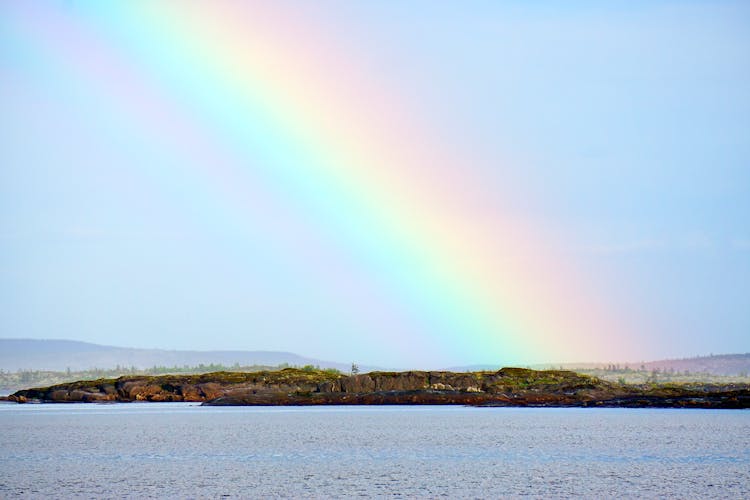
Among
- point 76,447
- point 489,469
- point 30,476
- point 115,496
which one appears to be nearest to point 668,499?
point 489,469

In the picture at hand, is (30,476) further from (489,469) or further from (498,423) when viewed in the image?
(498,423)

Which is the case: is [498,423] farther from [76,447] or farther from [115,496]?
[115,496]

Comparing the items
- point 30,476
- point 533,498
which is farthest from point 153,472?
point 533,498

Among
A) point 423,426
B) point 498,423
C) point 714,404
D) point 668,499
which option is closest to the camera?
point 668,499

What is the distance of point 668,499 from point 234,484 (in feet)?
92.7

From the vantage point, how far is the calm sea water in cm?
6444

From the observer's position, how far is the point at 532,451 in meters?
95.6

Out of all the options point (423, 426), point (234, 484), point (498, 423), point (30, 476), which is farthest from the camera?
point (498, 423)

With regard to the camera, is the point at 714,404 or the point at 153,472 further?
the point at 714,404

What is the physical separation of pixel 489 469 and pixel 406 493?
707 inches

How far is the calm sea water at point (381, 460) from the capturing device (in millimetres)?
64438

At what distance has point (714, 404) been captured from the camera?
636 feet

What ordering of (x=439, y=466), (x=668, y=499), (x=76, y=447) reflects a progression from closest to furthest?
(x=668, y=499) → (x=439, y=466) → (x=76, y=447)

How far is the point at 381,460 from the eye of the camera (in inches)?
3401
